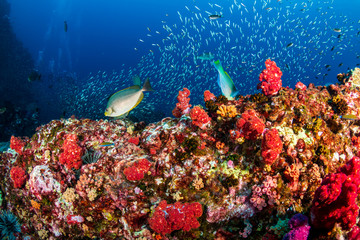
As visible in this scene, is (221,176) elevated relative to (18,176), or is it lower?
lower

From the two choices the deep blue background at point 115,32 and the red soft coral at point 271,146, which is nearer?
the red soft coral at point 271,146

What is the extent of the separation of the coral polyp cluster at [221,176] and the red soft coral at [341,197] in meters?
0.01

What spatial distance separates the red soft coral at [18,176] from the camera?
568cm

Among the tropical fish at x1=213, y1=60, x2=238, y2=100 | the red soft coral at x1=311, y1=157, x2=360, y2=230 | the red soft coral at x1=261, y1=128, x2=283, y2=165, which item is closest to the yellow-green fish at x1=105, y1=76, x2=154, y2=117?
the tropical fish at x1=213, y1=60, x2=238, y2=100

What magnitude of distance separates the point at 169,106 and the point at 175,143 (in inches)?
828

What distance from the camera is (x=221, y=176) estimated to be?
3965 mm

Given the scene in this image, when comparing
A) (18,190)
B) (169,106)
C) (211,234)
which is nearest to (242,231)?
(211,234)

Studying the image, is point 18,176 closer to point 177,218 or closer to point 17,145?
point 17,145

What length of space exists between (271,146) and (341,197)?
47.5 inches

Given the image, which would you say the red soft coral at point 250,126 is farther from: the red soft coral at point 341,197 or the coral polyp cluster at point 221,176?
the red soft coral at point 341,197

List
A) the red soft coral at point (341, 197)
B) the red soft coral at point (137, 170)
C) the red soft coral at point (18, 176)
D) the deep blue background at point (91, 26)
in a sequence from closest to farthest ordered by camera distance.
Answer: the red soft coral at point (341, 197)
the red soft coral at point (137, 170)
the red soft coral at point (18, 176)
the deep blue background at point (91, 26)

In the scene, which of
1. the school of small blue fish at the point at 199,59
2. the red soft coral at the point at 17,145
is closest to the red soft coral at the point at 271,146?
the school of small blue fish at the point at 199,59

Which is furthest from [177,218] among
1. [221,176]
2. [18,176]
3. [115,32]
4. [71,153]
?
[115,32]

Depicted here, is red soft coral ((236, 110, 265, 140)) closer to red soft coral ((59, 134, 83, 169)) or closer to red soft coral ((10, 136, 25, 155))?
red soft coral ((59, 134, 83, 169))
